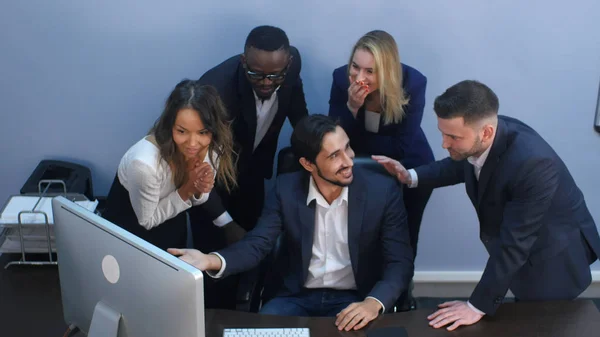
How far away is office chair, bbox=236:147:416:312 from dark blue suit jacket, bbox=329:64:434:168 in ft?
0.75

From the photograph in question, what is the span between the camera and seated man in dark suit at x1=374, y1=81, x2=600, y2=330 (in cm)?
215

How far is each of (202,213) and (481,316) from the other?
1.29 metres

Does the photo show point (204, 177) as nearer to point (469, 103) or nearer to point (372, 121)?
point (372, 121)

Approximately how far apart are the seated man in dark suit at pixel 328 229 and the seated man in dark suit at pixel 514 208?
331 millimetres

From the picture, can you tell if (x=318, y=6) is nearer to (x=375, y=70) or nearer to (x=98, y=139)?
(x=375, y=70)

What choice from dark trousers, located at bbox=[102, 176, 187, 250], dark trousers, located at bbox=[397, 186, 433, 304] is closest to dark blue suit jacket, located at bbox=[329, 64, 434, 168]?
dark trousers, located at bbox=[397, 186, 433, 304]

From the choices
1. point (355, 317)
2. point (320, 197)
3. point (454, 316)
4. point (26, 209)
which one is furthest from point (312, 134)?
point (26, 209)

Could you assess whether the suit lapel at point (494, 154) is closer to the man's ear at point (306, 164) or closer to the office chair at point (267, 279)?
the office chair at point (267, 279)

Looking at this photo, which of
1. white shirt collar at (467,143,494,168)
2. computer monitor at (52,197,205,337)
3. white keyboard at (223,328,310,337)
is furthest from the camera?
white shirt collar at (467,143,494,168)

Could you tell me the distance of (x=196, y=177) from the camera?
2.62 m

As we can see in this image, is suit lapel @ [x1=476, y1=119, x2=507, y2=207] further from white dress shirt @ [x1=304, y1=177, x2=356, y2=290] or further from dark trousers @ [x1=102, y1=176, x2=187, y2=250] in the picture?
dark trousers @ [x1=102, y1=176, x2=187, y2=250]

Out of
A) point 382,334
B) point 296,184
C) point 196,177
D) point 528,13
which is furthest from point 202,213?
point 528,13

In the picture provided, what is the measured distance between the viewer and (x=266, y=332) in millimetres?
2068

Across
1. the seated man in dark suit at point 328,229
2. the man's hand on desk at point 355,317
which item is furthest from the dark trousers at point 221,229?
the man's hand on desk at point 355,317
